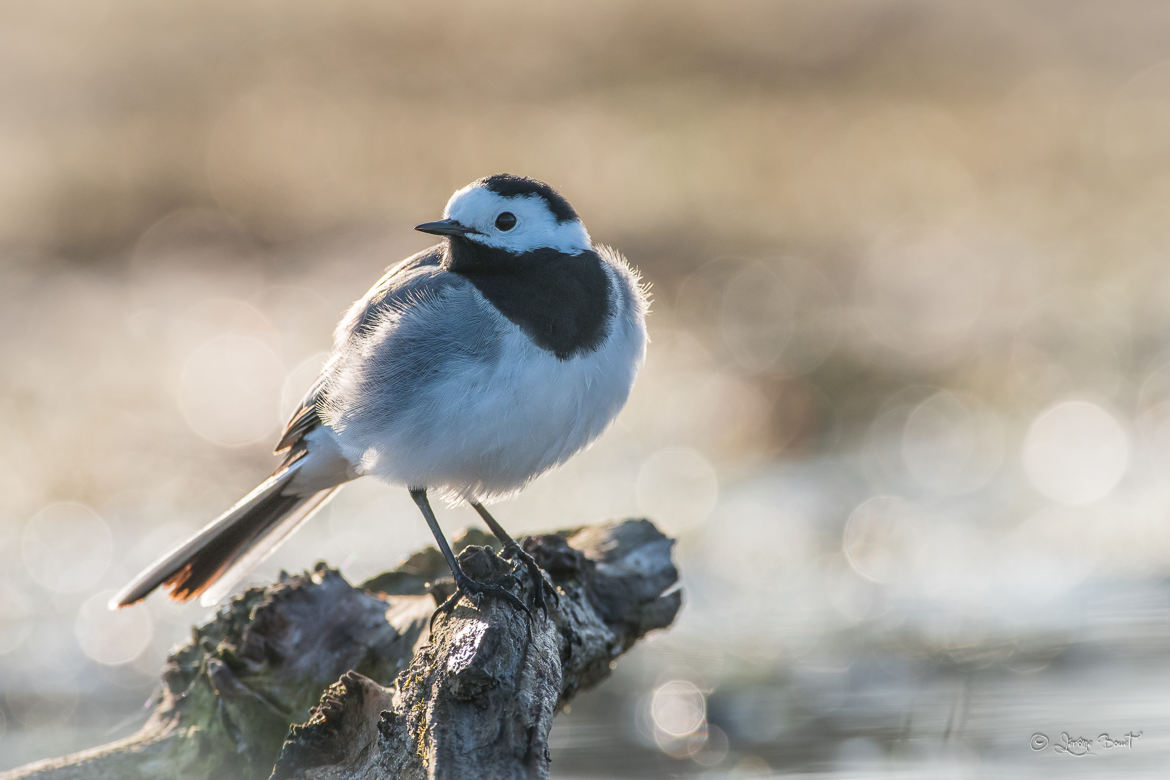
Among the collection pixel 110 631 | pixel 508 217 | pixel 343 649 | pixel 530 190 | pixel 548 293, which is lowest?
pixel 343 649

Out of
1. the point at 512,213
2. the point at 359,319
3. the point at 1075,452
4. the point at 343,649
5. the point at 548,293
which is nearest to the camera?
the point at 548,293

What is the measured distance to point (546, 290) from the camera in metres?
6.25

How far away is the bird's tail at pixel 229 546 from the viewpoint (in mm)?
7250

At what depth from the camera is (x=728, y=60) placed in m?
21.1

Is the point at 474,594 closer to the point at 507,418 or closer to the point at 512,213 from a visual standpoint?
the point at 507,418

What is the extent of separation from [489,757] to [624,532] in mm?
2632

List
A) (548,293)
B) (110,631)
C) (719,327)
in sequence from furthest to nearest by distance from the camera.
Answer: (719,327)
(110,631)
(548,293)

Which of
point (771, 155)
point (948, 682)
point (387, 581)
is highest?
point (771, 155)

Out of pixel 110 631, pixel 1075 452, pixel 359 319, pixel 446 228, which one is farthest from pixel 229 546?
pixel 1075 452

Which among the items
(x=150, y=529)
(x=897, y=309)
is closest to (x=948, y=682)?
(x=150, y=529)

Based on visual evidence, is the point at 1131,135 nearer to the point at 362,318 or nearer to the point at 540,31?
the point at 540,31

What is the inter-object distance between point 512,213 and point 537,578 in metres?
1.64

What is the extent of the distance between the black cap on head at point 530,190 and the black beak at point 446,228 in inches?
8.5

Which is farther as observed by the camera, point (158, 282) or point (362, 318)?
point (158, 282)
